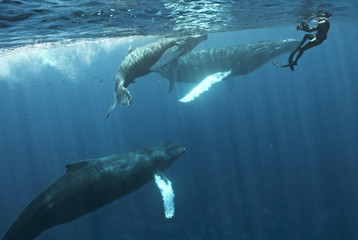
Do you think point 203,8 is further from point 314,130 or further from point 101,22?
point 314,130

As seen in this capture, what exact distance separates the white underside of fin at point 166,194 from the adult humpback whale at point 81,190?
274 millimetres

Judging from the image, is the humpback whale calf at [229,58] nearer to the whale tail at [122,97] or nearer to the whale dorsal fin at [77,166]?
the whale tail at [122,97]

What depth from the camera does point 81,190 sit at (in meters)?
9.74

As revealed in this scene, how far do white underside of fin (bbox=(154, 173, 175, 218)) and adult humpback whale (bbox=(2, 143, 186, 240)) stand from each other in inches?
10.8

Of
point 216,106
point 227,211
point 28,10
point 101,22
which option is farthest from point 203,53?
point 216,106

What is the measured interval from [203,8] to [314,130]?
28281mm

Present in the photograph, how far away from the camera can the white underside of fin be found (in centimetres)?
1042

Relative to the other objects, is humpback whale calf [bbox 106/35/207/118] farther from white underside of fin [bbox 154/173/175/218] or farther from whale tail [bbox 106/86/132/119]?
white underside of fin [bbox 154/173/175/218]

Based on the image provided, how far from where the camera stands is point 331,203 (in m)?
18.4

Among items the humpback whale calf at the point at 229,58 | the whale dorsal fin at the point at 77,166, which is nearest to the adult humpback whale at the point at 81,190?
the whale dorsal fin at the point at 77,166

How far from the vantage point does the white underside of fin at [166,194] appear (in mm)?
10422

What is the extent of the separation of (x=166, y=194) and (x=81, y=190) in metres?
3.25

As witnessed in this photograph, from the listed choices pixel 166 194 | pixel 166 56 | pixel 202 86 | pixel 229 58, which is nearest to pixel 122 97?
pixel 166 56

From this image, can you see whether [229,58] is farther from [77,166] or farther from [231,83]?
[77,166]
